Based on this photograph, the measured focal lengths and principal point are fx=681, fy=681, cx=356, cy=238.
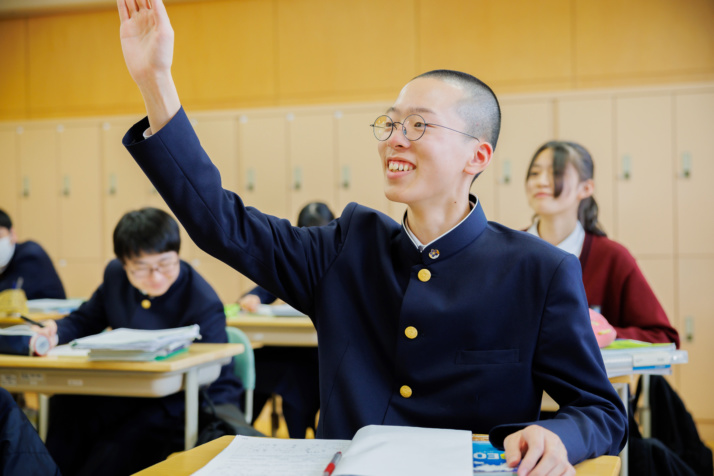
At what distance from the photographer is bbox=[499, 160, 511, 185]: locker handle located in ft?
16.2

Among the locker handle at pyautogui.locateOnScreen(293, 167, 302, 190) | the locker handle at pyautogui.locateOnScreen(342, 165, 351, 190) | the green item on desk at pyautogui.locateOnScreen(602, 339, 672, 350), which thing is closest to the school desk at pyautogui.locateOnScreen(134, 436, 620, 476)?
the green item on desk at pyautogui.locateOnScreen(602, 339, 672, 350)

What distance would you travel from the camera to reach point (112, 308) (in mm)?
2844

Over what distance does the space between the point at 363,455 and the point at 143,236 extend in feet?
6.59

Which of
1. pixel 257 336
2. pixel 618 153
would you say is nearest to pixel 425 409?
pixel 257 336

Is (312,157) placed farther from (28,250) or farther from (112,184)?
(28,250)

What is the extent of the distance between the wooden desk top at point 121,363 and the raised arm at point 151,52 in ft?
3.98

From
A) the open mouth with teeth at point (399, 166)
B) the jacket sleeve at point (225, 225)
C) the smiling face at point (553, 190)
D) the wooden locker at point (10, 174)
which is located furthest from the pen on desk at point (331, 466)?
the wooden locker at point (10, 174)

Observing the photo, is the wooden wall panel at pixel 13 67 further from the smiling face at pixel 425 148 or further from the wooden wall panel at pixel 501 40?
the smiling face at pixel 425 148

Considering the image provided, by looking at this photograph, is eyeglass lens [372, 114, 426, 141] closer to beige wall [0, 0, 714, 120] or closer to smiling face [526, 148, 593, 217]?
smiling face [526, 148, 593, 217]

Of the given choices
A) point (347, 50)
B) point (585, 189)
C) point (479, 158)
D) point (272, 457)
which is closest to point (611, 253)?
point (585, 189)

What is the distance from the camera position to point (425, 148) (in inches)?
48.1

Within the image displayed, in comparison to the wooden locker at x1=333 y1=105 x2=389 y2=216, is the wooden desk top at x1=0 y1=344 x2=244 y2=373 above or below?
below

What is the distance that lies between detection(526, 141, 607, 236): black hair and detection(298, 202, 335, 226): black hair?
1.55 metres

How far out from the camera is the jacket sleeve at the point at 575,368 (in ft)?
3.41
